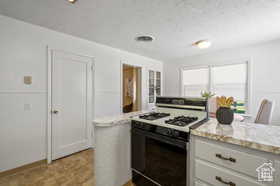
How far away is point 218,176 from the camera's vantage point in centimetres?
102

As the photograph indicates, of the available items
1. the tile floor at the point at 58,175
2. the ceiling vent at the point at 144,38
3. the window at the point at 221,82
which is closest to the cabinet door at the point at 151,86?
the window at the point at 221,82

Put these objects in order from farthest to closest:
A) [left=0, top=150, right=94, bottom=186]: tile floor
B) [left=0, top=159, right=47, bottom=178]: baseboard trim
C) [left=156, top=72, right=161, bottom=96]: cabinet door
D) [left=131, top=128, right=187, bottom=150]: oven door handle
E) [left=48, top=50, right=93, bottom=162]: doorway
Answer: [left=156, top=72, right=161, bottom=96]: cabinet door → [left=48, top=50, right=93, bottom=162]: doorway → [left=0, top=159, right=47, bottom=178]: baseboard trim → [left=0, top=150, right=94, bottom=186]: tile floor → [left=131, top=128, right=187, bottom=150]: oven door handle

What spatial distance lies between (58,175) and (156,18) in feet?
9.34

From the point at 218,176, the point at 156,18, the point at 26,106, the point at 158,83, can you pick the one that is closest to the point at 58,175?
the point at 26,106

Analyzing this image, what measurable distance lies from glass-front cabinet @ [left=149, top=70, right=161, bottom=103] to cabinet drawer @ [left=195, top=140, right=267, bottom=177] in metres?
3.36

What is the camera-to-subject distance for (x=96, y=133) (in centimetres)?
150

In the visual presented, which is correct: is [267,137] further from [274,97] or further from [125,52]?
[125,52]

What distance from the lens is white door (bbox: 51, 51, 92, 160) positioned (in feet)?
7.58

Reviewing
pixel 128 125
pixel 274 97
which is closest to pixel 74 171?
pixel 128 125

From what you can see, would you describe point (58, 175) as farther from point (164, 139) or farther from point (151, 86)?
point (151, 86)

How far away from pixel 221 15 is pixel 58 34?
2.80m

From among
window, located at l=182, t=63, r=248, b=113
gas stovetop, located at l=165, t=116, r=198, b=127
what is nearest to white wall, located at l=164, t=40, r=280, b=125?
window, located at l=182, t=63, r=248, b=113

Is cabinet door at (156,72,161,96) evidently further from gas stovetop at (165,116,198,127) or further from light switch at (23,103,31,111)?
light switch at (23,103,31,111)

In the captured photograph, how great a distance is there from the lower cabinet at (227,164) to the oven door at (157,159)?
11 centimetres
